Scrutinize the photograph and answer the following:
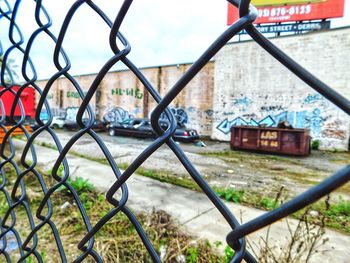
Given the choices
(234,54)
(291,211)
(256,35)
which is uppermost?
(234,54)

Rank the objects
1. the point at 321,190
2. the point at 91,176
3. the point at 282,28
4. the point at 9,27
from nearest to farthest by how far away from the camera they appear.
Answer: the point at 321,190
the point at 9,27
the point at 91,176
the point at 282,28

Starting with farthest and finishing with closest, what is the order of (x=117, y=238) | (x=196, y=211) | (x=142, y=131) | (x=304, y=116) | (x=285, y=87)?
(x=142, y=131)
(x=285, y=87)
(x=304, y=116)
(x=196, y=211)
(x=117, y=238)

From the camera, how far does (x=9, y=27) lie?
0.84m

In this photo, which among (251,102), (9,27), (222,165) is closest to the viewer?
(9,27)

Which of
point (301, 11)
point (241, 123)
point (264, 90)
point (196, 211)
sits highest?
point (301, 11)

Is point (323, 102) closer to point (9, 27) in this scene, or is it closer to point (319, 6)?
point (319, 6)

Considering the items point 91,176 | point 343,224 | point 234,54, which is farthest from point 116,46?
point 234,54

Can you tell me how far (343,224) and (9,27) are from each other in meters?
3.77

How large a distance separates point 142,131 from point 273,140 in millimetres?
6332

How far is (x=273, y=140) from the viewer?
30.8 feet

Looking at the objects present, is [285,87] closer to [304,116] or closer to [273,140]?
[304,116]

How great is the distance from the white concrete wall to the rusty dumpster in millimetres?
1979

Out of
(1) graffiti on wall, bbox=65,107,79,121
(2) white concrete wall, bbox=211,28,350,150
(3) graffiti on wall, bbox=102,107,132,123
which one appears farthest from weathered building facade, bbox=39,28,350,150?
(1) graffiti on wall, bbox=65,107,79,121

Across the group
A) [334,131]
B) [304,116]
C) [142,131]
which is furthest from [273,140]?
[142,131]
